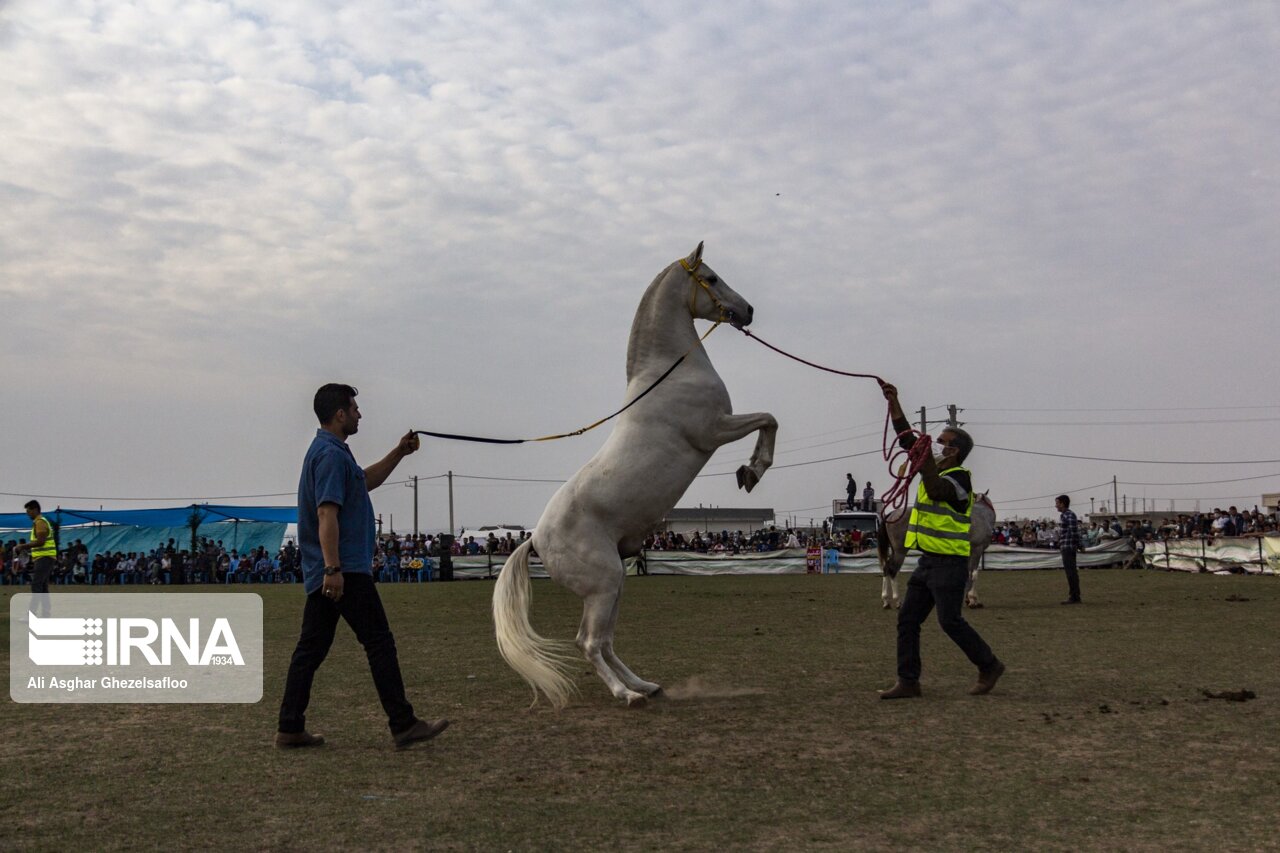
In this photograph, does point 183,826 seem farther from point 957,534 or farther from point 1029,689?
point 1029,689

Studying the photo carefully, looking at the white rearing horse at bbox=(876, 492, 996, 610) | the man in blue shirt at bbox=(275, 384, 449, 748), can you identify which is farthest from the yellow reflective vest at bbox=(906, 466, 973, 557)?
the white rearing horse at bbox=(876, 492, 996, 610)

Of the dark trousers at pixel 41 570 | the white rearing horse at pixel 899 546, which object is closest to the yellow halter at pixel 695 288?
the white rearing horse at pixel 899 546

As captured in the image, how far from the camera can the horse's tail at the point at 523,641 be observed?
692 centimetres

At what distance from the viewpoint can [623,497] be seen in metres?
7.23

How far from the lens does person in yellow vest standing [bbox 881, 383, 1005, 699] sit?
7035 mm

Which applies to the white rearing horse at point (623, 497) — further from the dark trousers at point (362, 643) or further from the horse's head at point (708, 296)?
the dark trousers at point (362, 643)

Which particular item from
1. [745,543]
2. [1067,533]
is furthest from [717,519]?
[1067,533]

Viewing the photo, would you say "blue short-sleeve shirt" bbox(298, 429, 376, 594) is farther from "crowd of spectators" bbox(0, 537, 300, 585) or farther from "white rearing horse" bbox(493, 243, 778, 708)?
"crowd of spectators" bbox(0, 537, 300, 585)

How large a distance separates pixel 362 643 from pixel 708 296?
3.61 m

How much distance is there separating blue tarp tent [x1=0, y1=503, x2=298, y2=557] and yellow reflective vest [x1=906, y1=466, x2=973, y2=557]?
29203 millimetres

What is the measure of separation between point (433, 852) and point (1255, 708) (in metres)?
5.06

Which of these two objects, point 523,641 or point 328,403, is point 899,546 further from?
point 328,403

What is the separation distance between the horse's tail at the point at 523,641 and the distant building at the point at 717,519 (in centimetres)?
8486

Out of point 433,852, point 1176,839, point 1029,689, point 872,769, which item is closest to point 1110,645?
point 1029,689
